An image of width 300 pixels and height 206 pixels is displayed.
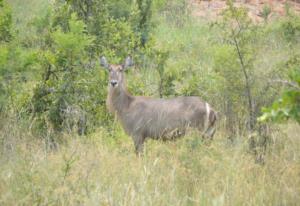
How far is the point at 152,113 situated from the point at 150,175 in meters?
2.38

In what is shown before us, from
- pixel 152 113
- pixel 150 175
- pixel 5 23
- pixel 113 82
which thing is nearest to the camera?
pixel 150 175

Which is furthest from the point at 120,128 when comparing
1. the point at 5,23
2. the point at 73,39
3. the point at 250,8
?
the point at 250,8

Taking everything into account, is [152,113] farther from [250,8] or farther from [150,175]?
[250,8]

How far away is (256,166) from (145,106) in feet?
8.20

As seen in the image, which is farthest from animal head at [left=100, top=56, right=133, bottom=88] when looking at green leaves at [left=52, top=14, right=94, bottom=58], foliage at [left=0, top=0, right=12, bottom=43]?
foliage at [left=0, top=0, right=12, bottom=43]

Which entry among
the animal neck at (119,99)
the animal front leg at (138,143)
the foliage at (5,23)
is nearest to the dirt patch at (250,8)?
the animal neck at (119,99)

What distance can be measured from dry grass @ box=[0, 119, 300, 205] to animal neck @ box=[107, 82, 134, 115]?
1.47 m

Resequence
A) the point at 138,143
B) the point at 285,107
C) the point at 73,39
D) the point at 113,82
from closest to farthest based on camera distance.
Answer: the point at 285,107 < the point at 73,39 < the point at 138,143 < the point at 113,82

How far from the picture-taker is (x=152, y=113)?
847 centimetres

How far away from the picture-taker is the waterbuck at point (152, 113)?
26.6ft

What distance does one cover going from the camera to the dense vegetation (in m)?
5.53

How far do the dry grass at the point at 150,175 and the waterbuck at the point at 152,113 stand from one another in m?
0.84

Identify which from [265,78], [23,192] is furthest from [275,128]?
[23,192]

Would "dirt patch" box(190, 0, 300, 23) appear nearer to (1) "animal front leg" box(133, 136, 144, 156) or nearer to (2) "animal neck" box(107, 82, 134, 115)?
(2) "animal neck" box(107, 82, 134, 115)
